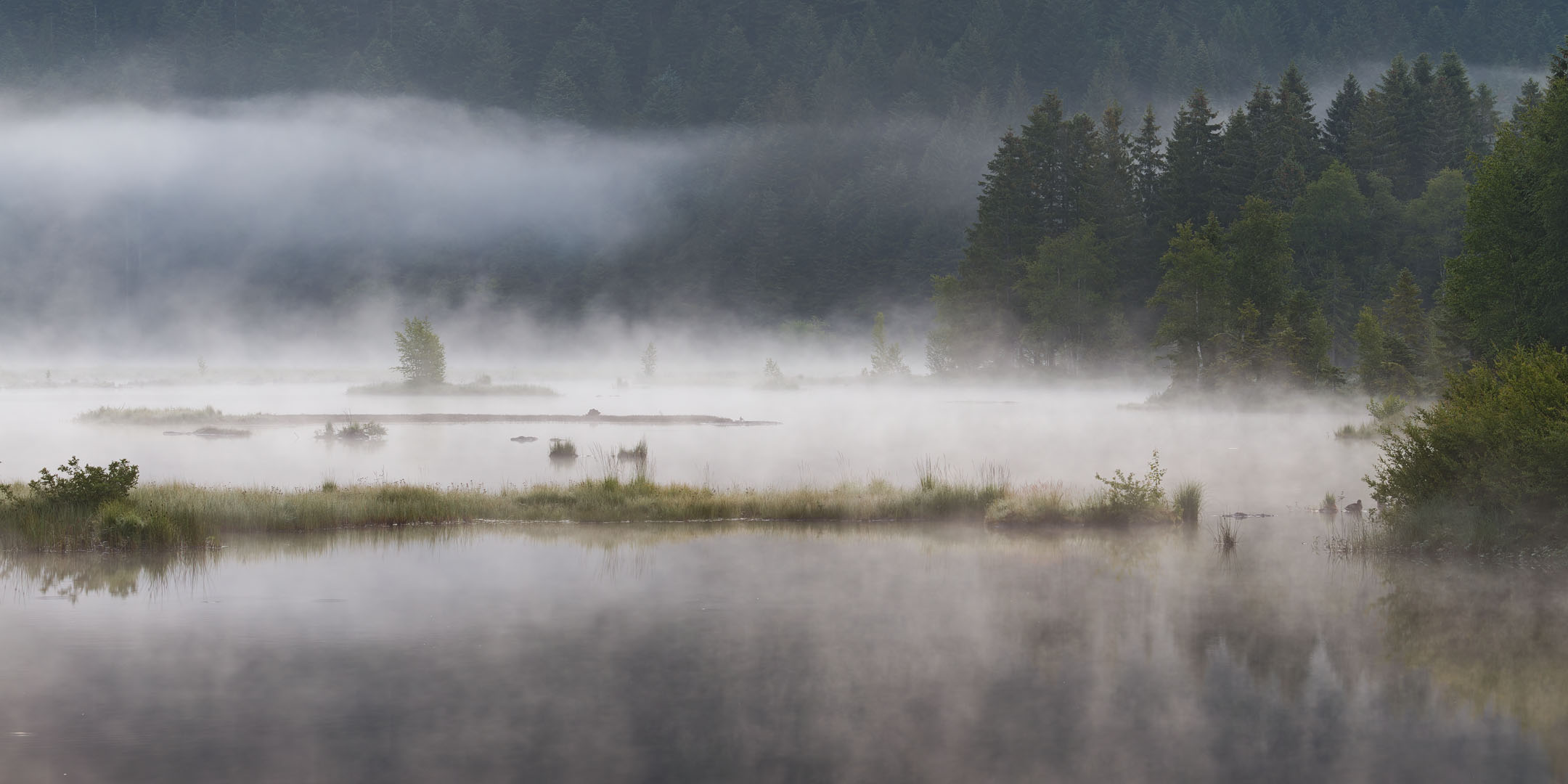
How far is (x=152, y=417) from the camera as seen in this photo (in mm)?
64938

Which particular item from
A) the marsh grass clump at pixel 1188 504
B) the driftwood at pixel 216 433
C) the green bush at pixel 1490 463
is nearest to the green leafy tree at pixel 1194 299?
the driftwood at pixel 216 433

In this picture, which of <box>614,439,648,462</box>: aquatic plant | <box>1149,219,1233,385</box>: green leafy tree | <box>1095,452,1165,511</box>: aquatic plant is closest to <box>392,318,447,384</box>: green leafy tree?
<box>1149,219,1233,385</box>: green leafy tree

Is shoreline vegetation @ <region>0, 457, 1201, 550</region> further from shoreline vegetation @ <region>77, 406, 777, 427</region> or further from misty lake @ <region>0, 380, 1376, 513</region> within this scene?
shoreline vegetation @ <region>77, 406, 777, 427</region>

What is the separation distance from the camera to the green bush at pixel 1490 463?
2088cm

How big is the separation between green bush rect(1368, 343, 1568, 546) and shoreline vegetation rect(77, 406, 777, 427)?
137ft

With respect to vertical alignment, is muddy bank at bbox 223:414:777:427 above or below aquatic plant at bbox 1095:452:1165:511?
above

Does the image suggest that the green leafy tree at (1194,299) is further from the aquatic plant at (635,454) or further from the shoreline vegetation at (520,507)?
the shoreline vegetation at (520,507)

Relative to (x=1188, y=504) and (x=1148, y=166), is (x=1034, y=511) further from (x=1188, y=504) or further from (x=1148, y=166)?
(x=1148, y=166)

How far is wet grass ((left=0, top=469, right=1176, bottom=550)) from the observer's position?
23.7 m

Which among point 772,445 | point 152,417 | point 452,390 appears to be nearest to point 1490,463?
point 772,445

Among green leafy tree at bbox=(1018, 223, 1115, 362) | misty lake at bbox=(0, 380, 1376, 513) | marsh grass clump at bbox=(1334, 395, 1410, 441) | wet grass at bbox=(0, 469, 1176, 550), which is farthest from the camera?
green leafy tree at bbox=(1018, 223, 1115, 362)

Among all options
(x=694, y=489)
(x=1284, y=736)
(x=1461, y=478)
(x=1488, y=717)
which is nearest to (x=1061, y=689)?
(x=1284, y=736)

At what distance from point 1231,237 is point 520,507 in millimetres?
60060

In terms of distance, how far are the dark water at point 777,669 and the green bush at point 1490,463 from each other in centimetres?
128
